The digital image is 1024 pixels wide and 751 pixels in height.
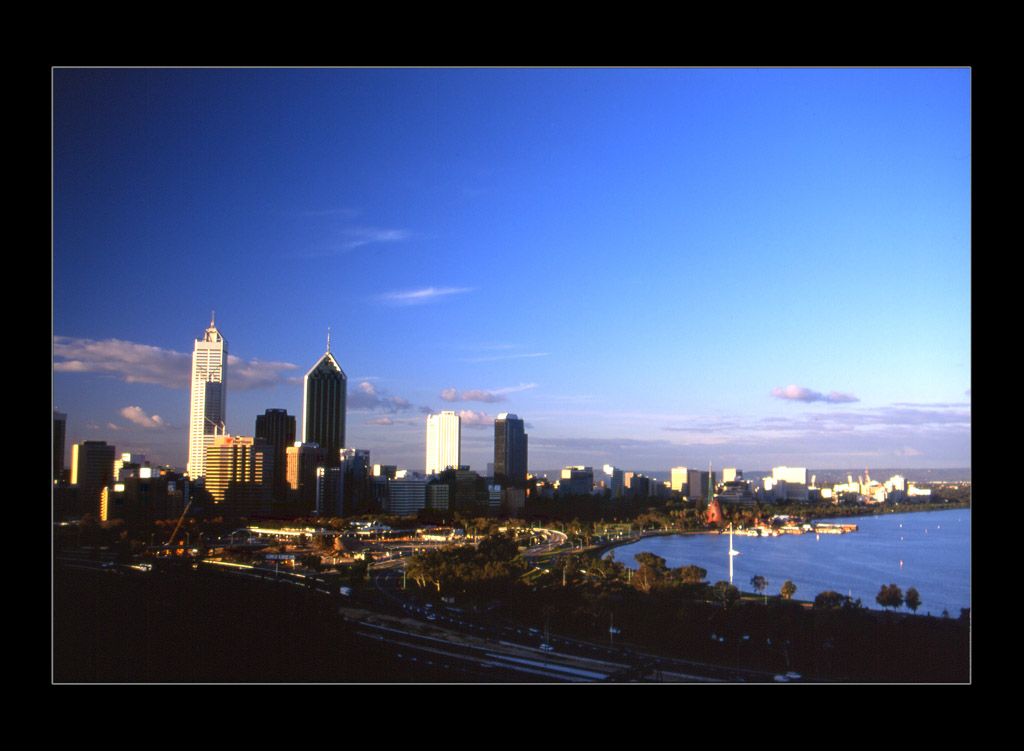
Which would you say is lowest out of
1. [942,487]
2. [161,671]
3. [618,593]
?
[161,671]

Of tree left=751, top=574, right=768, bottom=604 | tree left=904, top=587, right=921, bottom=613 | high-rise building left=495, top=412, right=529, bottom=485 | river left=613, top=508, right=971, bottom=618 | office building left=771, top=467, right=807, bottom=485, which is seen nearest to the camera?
tree left=904, top=587, right=921, bottom=613

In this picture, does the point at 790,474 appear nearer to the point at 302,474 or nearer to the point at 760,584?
the point at 760,584

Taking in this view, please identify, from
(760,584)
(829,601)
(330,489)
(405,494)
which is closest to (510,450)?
(405,494)

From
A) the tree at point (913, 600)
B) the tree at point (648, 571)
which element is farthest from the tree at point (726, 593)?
the tree at point (913, 600)

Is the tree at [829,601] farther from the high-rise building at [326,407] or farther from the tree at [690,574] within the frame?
the high-rise building at [326,407]

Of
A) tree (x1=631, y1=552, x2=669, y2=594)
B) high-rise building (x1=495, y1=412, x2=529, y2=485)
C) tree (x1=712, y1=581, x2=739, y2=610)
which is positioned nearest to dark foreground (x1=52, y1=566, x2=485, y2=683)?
tree (x1=631, y1=552, x2=669, y2=594)

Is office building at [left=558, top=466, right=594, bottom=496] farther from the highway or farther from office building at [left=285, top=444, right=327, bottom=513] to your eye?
office building at [left=285, top=444, right=327, bottom=513]
